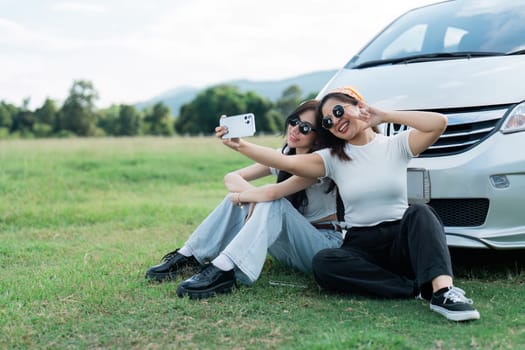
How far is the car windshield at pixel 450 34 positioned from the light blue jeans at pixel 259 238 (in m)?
1.46

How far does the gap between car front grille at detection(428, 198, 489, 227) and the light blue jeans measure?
2.01ft

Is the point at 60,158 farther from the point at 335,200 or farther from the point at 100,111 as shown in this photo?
the point at 100,111

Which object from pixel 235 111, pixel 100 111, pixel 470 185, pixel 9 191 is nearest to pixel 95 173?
pixel 9 191

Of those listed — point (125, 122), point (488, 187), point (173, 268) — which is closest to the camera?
point (488, 187)

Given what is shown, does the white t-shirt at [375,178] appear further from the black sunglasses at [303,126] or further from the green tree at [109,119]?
the green tree at [109,119]

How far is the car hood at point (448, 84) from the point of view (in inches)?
143

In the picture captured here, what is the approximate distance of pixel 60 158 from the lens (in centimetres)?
1177

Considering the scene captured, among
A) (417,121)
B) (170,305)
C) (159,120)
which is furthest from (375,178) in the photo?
(159,120)

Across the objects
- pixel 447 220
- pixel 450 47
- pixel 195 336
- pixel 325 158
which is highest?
pixel 450 47

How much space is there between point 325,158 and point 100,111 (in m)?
68.3

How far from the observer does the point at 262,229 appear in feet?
11.6

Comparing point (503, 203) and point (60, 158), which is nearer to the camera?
point (503, 203)

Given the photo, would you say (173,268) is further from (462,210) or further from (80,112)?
(80,112)

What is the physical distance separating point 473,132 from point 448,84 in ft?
1.17
